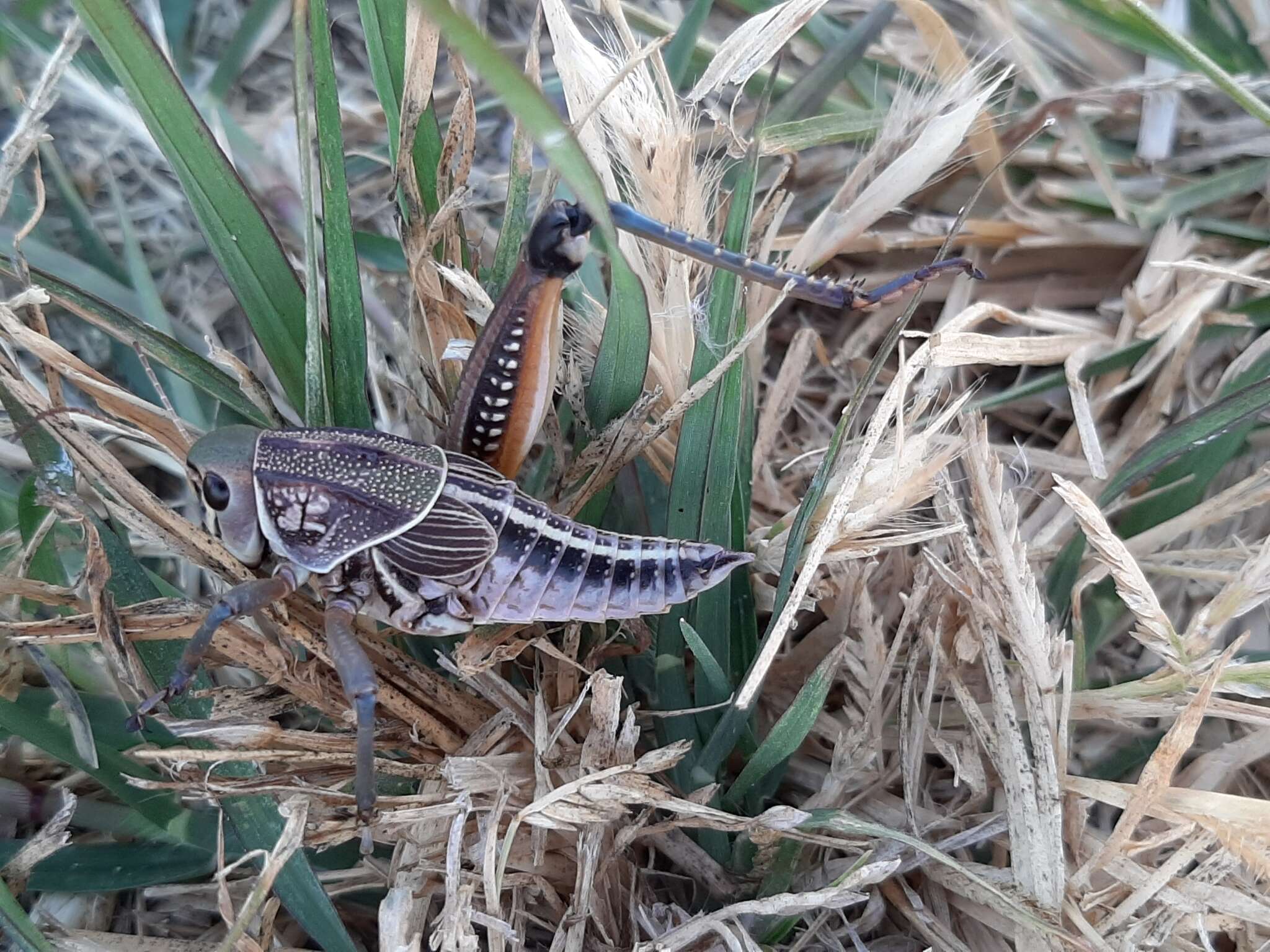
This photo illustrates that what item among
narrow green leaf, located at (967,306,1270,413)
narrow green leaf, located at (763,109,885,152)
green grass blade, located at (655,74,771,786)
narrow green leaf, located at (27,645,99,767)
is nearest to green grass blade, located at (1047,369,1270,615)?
narrow green leaf, located at (967,306,1270,413)

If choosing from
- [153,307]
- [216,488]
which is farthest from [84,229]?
[216,488]

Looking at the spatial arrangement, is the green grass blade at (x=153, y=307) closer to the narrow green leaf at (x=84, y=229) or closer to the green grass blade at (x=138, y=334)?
the narrow green leaf at (x=84, y=229)

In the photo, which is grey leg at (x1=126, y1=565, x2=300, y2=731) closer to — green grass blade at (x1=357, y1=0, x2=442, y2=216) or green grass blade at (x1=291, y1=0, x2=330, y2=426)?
green grass blade at (x1=291, y1=0, x2=330, y2=426)

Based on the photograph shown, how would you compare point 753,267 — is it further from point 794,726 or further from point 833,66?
point 833,66

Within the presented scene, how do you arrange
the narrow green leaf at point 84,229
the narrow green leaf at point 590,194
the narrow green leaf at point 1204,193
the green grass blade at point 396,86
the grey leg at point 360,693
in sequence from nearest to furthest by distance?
the narrow green leaf at point 590,194, the grey leg at point 360,693, the green grass blade at point 396,86, the narrow green leaf at point 84,229, the narrow green leaf at point 1204,193

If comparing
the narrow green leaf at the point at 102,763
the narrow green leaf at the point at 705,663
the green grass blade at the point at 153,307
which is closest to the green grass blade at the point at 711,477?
the narrow green leaf at the point at 705,663

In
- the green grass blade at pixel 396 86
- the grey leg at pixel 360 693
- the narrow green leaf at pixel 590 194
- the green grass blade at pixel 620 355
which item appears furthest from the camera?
the green grass blade at pixel 396 86

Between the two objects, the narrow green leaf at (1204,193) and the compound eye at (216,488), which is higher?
the narrow green leaf at (1204,193)
